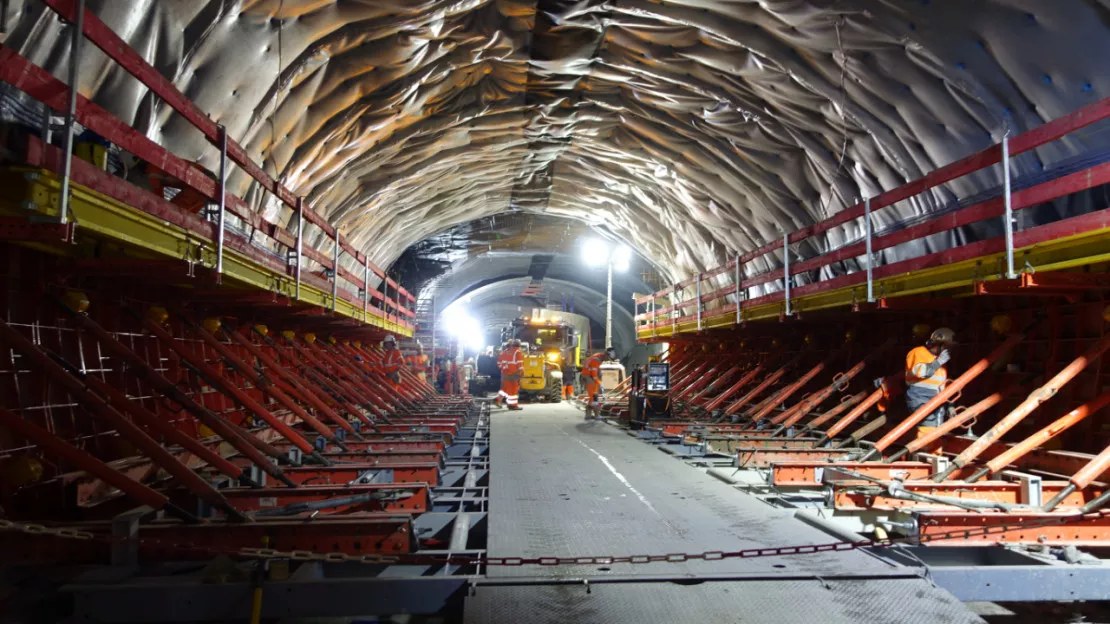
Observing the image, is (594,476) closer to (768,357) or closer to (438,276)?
(768,357)

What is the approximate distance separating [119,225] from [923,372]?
24.8 feet

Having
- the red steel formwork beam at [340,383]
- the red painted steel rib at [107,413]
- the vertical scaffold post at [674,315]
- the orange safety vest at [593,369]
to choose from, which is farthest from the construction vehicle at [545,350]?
the red painted steel rib at [107,413]

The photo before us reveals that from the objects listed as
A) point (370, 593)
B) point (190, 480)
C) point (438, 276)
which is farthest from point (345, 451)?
point (438, 276)

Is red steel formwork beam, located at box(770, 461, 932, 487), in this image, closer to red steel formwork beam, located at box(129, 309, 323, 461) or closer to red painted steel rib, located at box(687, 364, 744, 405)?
red steel formwork beam, located at box(129, 309, 323, 461)

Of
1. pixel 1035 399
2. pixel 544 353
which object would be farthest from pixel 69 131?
pixel 544 353

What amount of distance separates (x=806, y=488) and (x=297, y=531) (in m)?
5.49

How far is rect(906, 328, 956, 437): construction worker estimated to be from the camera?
7512mm

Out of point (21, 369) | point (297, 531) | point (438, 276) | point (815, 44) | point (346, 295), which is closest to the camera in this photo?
point (297, 531)

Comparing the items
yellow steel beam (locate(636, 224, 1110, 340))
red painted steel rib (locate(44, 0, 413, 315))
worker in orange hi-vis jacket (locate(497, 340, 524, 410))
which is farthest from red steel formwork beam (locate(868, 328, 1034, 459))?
worker in orange hi-vis jacket (locate(497, 340, 524, 410))

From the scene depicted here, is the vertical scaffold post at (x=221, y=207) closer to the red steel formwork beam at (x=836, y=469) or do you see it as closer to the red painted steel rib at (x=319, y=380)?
the red painted steel rib at (x=319, y=380)

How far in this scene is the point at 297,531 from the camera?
14.0 feet

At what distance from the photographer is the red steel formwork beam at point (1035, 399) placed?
5.66 metres

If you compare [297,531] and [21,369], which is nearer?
[297,531]

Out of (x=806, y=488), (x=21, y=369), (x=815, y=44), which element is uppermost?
(x=815, y=44)
